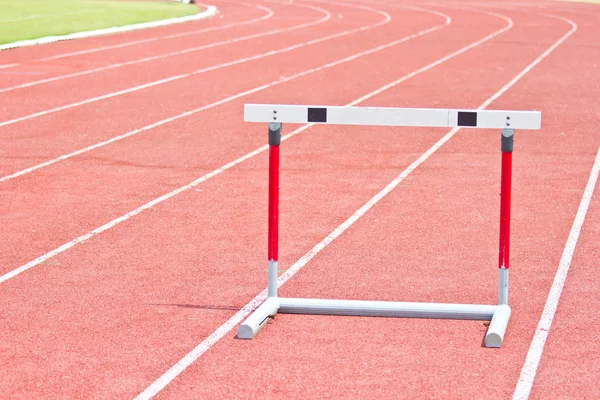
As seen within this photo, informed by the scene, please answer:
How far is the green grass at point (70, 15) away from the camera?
28.0 metres

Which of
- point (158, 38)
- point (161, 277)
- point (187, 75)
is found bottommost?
point (158, 38)

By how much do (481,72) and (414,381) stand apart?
660 inches

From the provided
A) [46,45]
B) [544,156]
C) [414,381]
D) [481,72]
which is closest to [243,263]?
[414,381]

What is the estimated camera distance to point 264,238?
923cm

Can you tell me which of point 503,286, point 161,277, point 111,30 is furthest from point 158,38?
point 503,286

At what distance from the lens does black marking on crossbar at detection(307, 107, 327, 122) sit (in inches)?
276

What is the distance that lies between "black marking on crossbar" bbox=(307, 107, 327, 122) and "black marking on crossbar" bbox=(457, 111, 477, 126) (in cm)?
78

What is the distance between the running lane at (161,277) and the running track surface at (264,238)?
0.02m

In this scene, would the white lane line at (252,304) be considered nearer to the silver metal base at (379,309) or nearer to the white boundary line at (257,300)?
the white boundary line at (257,300)

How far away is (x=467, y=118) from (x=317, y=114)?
0.86 metres

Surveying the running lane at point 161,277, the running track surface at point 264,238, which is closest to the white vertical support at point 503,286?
the running track surface at point 264,238

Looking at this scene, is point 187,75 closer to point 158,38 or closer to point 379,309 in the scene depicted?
point 158,38

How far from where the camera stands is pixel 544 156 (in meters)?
13.1

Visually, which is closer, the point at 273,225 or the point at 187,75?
the point at 273,225
